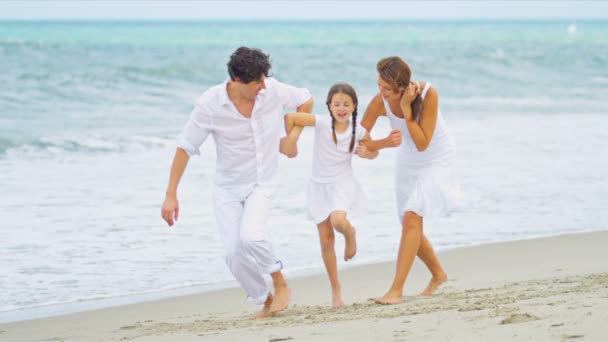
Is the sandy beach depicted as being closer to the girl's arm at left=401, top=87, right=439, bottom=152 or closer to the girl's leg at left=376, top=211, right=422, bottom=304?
the girl's leg at left=376, top=211, right=422, bottom=304

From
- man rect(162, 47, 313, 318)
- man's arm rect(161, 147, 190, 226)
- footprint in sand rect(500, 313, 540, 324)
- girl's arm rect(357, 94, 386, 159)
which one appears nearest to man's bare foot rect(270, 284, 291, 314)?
man rect(162, 47, 313, 318)

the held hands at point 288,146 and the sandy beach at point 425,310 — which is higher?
the held hands at point 288,146

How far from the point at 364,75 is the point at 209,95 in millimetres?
25259

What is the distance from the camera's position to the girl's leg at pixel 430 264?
19.8ft

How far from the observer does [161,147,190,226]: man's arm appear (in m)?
5.20

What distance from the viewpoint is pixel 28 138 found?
1446cm

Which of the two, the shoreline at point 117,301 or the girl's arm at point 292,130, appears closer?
the girl's arm at point 292,130

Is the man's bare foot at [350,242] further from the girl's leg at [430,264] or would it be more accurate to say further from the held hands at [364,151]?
the girl's leg at [430,264]

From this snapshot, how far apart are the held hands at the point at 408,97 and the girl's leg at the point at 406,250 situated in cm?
58

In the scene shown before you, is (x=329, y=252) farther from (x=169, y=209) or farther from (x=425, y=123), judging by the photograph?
(x=169, y=209)

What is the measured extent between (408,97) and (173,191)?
129cm

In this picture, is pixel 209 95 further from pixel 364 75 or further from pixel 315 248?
pixel 364 75

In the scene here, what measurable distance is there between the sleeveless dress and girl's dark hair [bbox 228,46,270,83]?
2.74 ft

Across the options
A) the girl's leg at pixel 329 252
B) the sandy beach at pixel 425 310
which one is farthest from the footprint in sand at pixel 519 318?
the girl's leg at pixel 329 252
